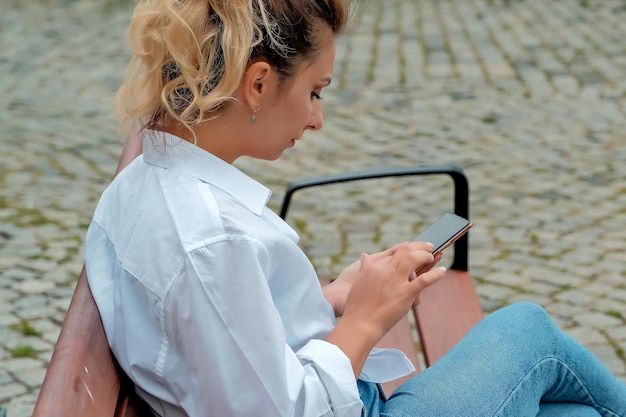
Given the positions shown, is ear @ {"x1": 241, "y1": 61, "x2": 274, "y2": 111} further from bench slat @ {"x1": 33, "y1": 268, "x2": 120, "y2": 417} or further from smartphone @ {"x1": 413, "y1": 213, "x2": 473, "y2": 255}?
smartphone @ {"x1": 413, "y1": 213, "x2": 473, "y2": 255}

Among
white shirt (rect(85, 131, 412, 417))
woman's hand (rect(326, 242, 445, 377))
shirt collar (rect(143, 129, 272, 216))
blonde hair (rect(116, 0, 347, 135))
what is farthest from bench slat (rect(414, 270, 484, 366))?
blonde hair (rect(116, 0, 347, 135))

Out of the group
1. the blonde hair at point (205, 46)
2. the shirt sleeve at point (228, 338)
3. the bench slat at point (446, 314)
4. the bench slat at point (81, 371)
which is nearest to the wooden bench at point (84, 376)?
the bench slat at point (81, 371)

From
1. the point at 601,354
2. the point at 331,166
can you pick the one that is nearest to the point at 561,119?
the point at 331,166

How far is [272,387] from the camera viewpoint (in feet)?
5.25

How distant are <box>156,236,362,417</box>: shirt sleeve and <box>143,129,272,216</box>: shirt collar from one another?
140mm

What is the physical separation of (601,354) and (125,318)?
2.60m

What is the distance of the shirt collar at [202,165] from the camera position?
1.73m

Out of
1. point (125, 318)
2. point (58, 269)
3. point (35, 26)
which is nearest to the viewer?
point (125, 318)

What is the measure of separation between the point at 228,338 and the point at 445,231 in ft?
2.82

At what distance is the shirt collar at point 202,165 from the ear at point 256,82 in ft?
0.41

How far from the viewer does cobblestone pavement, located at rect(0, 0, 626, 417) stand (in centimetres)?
432

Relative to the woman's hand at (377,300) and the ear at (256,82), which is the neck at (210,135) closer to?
the ear at (256,82)

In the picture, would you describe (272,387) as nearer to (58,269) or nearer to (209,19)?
(209,19)

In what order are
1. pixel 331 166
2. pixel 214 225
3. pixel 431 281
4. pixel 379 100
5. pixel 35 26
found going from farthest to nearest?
pixel 35 26 < pixel 379 100 < pixel 331 166 < pixel 431 281 < pixel 214 225
